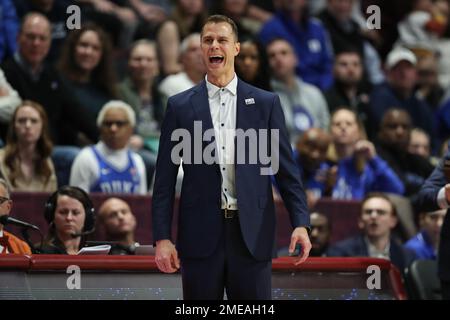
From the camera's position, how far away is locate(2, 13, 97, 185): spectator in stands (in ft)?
26.6

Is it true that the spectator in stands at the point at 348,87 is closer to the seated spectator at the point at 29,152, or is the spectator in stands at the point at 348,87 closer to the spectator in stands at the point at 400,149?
the spectator in stands at the point at 400,149

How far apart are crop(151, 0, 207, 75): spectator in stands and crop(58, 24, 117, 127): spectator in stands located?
0.74 meters

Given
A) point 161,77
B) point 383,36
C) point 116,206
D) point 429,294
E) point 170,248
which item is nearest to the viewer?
point 170,248

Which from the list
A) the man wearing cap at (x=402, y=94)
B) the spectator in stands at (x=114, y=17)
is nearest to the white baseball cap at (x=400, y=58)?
the man wearing cap at (x=402, y=94)

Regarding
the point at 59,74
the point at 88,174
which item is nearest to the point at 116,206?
the point at 88,174

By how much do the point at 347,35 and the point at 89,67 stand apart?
306 cm

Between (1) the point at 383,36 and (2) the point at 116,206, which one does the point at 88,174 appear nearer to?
(2) the point at 116,206

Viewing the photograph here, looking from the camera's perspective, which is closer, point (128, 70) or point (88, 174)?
point (88, 174)

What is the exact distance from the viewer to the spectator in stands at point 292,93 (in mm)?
9289

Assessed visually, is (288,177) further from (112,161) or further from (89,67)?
(89,67)

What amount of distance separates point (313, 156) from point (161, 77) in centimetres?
160

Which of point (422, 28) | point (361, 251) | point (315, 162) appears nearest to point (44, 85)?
point (315, 162)

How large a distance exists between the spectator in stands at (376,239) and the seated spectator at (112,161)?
4.62 ft
